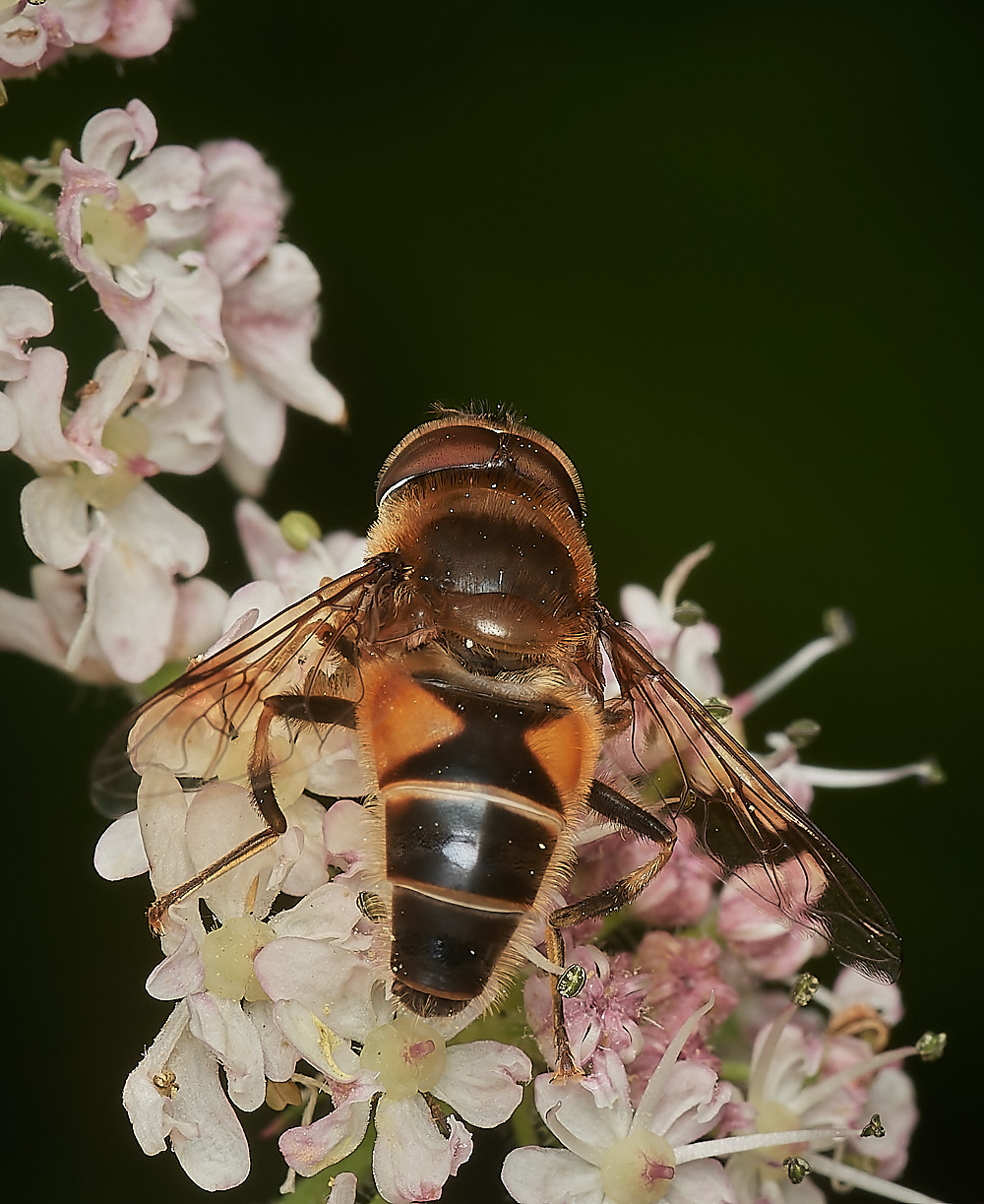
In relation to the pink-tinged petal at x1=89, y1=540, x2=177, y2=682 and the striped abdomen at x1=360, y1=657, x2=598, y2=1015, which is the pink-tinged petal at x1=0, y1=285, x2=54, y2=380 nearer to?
the pink-tinged petal at x1=89, y1=540, x2=177, y2=682

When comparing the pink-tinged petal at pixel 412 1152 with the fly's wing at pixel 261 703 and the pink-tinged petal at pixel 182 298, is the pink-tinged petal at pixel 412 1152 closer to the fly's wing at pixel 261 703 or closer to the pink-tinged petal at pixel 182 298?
the fly's wing at pixel 261 703

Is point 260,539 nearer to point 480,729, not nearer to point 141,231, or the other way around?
point 141,231

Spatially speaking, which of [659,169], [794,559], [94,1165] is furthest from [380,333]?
[94,1165]

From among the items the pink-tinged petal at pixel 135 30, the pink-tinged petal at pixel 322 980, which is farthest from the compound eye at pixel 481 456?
the pink-tinged petal at pixel 135 30

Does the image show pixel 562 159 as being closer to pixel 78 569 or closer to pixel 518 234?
pixel 518 234

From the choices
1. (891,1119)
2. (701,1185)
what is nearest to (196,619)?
(701,1185)

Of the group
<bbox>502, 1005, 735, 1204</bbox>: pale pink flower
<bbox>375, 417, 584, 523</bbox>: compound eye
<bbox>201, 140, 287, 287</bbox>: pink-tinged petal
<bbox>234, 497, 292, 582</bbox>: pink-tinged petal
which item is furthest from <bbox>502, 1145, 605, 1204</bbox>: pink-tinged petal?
<bbox>201, 140, 287, 287</bbox>: pink-tinged petal
